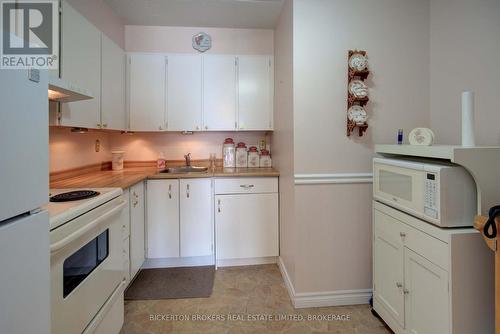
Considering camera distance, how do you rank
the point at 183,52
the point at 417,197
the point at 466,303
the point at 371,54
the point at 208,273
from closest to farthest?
the point at 466,303 → the point at 417,197 → the point at 371,54 → the point at 208,273 → the point at 183,52

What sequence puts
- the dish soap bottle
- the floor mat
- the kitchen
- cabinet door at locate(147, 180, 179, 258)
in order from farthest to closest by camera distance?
the dish soap bottle
cabinet door at locate(147, 180, 179, 258)
the floor mat
the kitchen

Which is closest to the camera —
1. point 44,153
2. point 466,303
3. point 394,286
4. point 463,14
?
point 44,153

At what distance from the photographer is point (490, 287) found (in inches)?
43.8

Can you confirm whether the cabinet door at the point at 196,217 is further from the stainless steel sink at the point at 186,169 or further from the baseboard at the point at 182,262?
the stainless steel sink at the point at 186,169

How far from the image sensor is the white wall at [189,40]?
8.50ft

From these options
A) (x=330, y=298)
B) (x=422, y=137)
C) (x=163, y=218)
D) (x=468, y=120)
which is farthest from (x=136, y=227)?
(x=468, y=120)

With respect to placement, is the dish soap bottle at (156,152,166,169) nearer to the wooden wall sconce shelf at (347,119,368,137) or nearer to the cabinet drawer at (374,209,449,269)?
the wooden wall sconce shelf at (347,119,368,137)

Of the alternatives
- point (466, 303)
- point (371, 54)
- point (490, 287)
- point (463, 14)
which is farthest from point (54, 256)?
point (463, 14)

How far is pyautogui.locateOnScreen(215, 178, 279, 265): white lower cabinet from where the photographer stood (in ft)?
7.81

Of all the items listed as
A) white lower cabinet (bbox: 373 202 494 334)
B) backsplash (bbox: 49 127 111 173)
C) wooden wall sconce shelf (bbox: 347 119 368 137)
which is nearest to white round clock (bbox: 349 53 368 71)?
wooden wall sconce shelf (bbox: 347 119 368 137)

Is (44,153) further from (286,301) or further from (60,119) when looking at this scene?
(286,301)

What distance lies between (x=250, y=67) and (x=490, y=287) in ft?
8.14

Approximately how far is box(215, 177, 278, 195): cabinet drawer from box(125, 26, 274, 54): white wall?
1.41 meters

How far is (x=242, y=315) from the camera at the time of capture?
1760 millimetres
